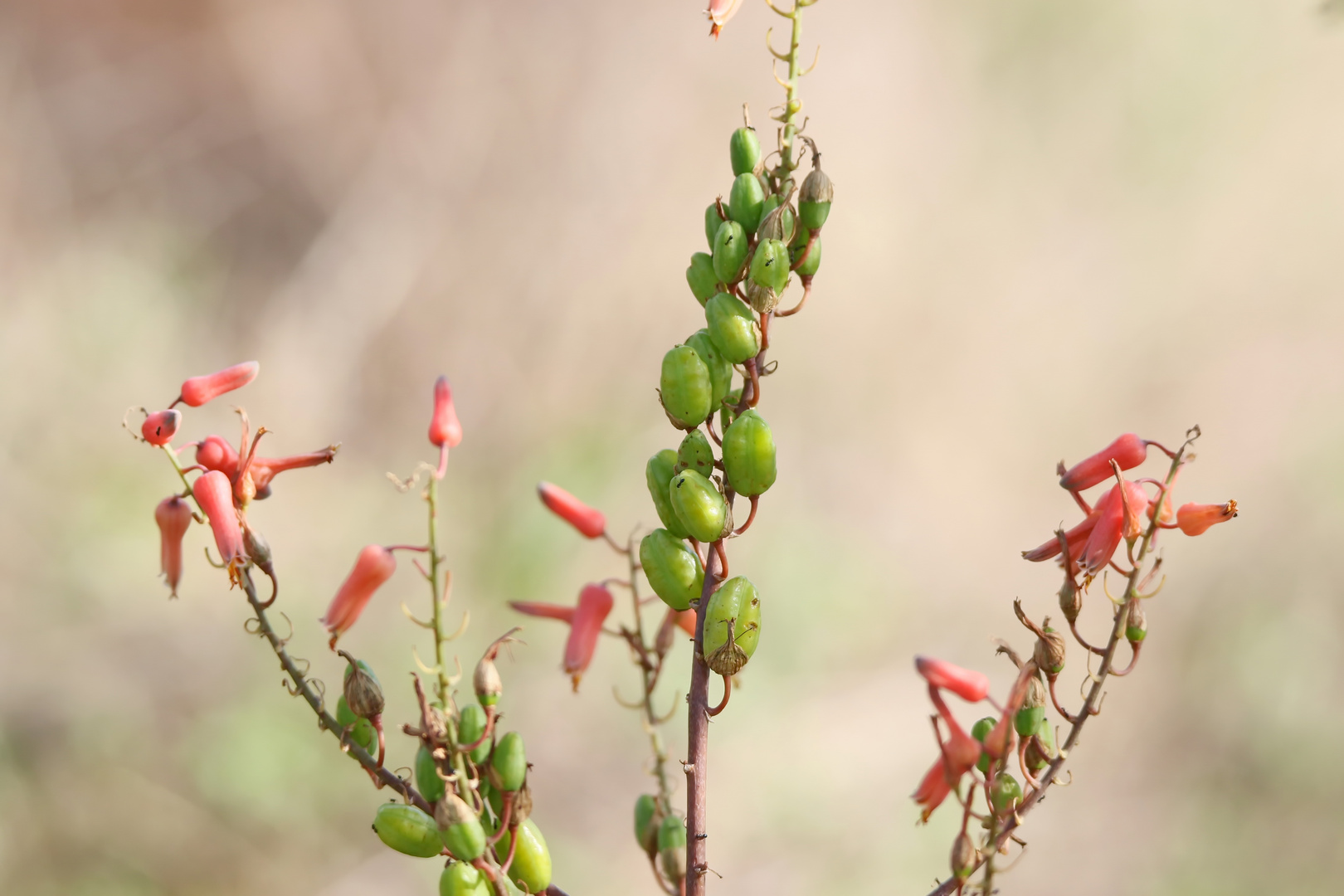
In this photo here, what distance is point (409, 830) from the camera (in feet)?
2.13

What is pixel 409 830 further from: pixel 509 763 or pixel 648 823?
pixel 648 823

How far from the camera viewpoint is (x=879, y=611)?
11.1 ft

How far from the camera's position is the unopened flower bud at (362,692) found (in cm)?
67

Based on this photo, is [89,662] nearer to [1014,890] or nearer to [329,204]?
[329,204]

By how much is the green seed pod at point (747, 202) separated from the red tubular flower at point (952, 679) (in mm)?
317

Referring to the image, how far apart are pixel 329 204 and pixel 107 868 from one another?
261cm

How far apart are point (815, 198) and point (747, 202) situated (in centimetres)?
4

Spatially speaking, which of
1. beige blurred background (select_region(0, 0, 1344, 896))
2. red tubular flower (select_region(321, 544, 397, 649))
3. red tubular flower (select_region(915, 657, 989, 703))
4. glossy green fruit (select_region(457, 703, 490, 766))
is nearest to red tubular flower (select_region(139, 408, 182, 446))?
red tubular flower (select_region(321, 544, 397, 649))

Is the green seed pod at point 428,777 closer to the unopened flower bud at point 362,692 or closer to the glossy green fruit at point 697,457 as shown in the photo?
the unopened flower bud at point 362,692

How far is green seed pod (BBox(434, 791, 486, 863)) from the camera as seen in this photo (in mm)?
613

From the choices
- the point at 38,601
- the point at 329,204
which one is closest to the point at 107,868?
the point at 38,601

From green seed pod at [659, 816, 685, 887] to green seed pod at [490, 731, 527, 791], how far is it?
0.18m

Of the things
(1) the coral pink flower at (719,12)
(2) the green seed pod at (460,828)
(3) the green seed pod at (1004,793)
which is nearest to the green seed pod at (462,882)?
(2) the green seed pod at (460,828)

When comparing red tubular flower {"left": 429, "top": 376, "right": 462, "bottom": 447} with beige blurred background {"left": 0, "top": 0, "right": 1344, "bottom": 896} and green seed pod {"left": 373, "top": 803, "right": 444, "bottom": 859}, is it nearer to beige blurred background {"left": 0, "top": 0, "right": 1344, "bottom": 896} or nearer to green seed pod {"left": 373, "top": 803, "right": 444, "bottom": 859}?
green seed pod {"left": 373, "top": 803, "right": 444, "bottom": 859}
